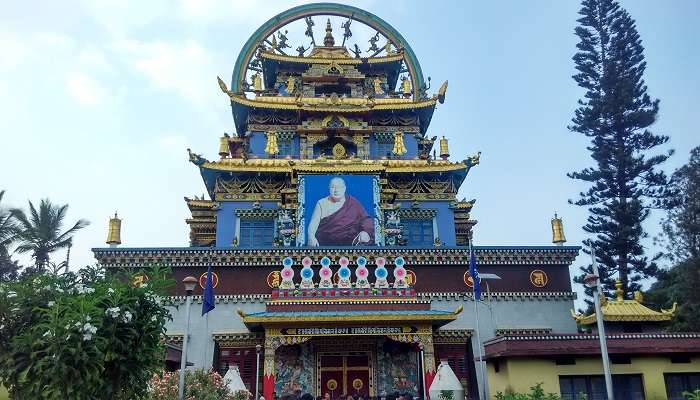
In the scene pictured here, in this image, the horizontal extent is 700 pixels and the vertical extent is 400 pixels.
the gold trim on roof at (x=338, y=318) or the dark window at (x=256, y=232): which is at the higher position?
the dark window at (x=256, y=232)

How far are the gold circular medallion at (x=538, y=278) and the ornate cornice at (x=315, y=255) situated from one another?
0.42m

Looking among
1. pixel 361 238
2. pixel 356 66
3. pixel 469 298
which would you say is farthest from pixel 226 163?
pixel 469 298

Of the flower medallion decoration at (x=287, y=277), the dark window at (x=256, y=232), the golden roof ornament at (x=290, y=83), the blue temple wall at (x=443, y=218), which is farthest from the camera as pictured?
the golden roof ornament at (x=290, y=83)

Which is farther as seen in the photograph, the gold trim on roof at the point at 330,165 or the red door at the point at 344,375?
the gold trim on roof at the point at 330,165

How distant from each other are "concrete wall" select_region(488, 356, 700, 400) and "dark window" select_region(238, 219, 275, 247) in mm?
14573

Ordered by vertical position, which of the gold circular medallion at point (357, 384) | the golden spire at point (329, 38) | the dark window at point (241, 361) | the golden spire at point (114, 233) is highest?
the golden spire at point (329, 38)

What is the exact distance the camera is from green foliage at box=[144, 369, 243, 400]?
14680 mm

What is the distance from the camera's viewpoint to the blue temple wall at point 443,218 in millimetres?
31203

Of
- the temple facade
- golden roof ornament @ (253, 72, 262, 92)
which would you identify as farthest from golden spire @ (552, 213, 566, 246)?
golden roof ornament @ (253, 72, 262, 92)

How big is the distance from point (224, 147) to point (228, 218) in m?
5.16

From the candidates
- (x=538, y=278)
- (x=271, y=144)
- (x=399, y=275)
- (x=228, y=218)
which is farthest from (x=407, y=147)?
(x=399, y=275)

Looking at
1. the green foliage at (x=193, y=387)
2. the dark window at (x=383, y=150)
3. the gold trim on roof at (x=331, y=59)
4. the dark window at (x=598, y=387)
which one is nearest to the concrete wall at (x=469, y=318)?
the dark window at (x=598, y=387)

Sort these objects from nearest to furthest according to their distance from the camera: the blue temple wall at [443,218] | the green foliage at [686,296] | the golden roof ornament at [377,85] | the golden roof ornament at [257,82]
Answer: the green foliage at [686,296]
the blue temple wall at [443,218]
the golden roof ornament at [257,82]
the golden roof ornament at [377,85]

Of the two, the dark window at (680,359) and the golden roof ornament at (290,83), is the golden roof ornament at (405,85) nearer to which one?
the golden roof ornament at (290,83)
